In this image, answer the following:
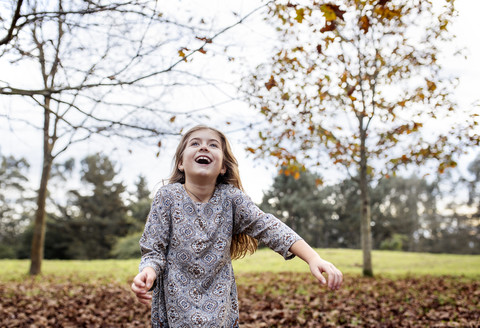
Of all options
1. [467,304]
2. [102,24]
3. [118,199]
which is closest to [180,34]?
Result: [102,24]

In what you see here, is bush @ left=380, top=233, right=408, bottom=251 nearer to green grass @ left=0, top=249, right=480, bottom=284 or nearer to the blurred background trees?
the blurred background trees

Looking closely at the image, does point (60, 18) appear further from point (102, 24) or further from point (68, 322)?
point (68, 322)

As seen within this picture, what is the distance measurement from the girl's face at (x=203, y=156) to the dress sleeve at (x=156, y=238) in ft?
0.72

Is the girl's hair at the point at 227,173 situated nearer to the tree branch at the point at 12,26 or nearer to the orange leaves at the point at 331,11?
the orange leaves at the point at 331,11

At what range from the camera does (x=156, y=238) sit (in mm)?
1964

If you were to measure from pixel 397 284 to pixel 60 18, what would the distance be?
7.91 metres

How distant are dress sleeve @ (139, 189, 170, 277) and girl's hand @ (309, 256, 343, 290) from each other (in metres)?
0.71

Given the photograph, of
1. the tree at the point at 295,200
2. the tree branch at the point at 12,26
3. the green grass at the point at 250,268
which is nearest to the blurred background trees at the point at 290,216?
the tree at the point at 295,200

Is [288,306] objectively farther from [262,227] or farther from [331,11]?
[331,11]

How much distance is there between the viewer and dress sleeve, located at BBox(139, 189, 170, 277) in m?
1.88

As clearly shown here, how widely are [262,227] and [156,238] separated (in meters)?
0.54

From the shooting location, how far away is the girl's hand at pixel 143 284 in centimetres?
167

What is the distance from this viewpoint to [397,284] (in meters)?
8.45

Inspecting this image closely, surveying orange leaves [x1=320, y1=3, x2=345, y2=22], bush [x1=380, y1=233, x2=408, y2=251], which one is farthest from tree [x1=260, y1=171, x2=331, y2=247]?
orange leaves [x1=320, y1=3, x2=345, y2=22]
